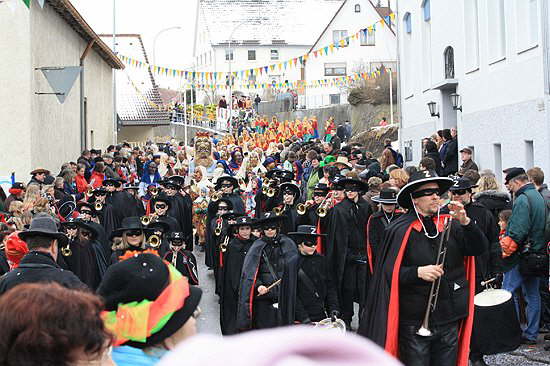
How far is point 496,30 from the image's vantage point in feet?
61.3

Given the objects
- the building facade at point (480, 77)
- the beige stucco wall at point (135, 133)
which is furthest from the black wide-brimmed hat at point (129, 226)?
the beige stucco wall at point (135, 133)

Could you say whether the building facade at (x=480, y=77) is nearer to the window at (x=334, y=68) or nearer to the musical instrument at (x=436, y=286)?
the musical instrument at (x=436, y=286)

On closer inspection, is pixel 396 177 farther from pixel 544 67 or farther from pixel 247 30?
pixel 247 30

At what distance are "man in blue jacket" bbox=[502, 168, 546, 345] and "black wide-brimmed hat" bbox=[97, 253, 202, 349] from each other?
694 centimetres

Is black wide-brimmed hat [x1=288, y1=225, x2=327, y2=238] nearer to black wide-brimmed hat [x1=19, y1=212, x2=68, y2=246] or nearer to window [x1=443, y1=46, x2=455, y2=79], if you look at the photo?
black wide-brimmed hat [x1=19, y1=212, x2=68, y2=246]

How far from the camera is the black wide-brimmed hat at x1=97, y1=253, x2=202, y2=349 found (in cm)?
337

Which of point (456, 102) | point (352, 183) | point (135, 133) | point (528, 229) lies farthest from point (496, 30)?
point (135, 133)

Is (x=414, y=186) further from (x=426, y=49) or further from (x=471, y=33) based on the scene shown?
(x=426, y=49)

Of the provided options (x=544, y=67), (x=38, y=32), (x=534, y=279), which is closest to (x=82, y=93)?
(x=38, y=32)

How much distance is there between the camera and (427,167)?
13.9m

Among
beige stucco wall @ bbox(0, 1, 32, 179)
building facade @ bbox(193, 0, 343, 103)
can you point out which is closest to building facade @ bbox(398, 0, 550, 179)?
beige stucco wall @ bbox(0, 1, 32, 179)

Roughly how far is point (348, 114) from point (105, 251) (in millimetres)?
39446

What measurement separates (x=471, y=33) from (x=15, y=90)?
10.2m

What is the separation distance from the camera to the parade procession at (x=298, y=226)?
2959mm
